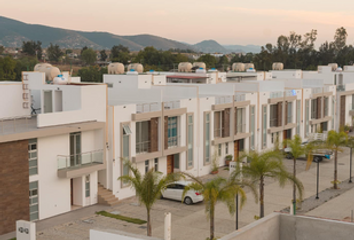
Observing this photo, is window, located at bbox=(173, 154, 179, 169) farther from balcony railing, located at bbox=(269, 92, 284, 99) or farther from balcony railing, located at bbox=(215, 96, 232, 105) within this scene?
balcony railing, located at bbox=(269, 92, 284, 99)

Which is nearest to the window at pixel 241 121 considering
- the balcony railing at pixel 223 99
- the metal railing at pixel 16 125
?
the balcony railing at pixel 223 99

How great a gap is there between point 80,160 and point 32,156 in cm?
273

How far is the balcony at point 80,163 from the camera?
25.1 meters

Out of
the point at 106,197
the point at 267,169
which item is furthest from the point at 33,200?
the point at 267,169

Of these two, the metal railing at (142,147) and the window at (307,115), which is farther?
the window at (307,115)

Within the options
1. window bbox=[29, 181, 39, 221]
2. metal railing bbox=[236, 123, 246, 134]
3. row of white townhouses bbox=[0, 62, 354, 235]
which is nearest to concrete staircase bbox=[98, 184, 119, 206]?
row of white townhouses bbox=[0, 62, 354, 235]

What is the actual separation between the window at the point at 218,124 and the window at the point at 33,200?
1576 cm

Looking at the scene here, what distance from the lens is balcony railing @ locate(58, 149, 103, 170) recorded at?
2522cm

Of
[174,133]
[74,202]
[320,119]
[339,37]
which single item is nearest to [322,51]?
[339,37]

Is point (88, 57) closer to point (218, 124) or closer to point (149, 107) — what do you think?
point (218, 124)

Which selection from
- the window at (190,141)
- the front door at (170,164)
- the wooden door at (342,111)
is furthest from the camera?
the wooden door at (342,111)

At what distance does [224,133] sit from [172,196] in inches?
398

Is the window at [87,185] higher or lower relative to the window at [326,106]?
lower

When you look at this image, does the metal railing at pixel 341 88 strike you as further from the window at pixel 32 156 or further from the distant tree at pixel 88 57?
the distant tree at pixel 88 57
